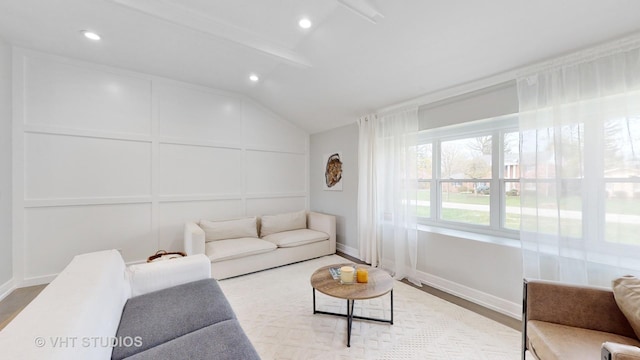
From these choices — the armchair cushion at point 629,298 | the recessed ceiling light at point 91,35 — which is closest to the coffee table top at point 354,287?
the armchair cushion at point 629,298

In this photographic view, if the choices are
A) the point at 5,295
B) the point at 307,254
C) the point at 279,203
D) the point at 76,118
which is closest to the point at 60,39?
the point at 76,118

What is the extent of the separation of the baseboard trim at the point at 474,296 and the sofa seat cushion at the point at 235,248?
211 centimetres

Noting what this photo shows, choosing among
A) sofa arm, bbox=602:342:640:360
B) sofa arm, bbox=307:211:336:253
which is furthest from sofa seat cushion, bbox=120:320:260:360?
sofa arm, bbox=307:211:336:253

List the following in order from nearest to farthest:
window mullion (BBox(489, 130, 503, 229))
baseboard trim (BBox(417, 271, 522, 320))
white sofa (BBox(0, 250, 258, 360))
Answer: white sofa (BBox(0, 250, 258, 360)) → baseboard trim (BBox(417, 271, 522, 320)) → window mullion (BBox(489, 130, 503, 229))

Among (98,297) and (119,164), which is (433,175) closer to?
(98,297)

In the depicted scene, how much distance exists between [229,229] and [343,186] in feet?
6.55

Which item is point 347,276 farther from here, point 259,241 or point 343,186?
point 343,186

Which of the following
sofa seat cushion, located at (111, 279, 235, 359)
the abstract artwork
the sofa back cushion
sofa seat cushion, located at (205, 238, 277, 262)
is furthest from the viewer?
the abstract artwork

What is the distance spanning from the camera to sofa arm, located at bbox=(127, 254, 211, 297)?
1747 millimetres

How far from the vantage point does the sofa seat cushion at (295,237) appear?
3.49 m

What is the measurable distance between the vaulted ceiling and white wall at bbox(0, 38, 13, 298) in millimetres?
324

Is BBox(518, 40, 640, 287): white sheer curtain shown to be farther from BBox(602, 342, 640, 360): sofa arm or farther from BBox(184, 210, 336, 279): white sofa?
BBox(184, 210, 336, 279): white sofa

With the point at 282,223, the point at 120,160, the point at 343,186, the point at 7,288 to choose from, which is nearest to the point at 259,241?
the point at 282,223

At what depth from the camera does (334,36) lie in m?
2.32
